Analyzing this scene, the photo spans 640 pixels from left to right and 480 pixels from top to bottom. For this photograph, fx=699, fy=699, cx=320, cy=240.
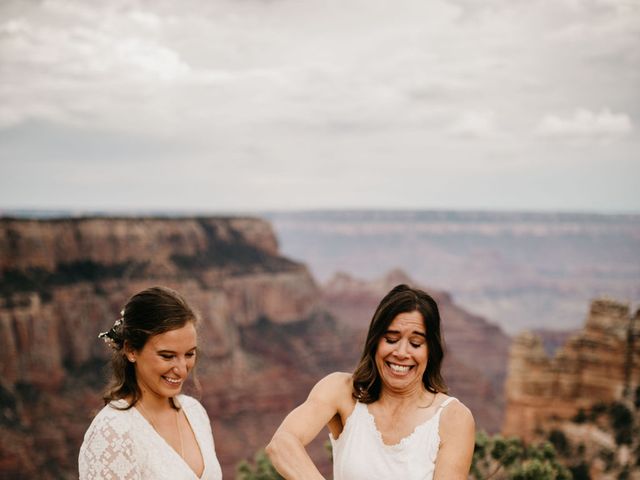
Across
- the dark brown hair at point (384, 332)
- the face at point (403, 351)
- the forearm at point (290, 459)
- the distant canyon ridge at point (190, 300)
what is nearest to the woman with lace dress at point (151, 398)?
the forearm at point (290, 459)

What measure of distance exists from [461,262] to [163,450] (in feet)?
438

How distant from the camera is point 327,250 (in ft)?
457

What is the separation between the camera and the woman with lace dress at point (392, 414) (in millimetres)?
3637

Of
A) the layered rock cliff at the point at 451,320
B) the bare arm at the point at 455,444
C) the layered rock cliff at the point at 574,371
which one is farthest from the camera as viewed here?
the layered rock cliff at the point at 451,320

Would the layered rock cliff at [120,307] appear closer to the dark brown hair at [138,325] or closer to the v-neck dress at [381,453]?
the dark brown hair at [138,325]

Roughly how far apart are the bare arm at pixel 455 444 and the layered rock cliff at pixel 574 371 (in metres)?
21.6

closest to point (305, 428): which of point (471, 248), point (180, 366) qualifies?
point (180, 366)

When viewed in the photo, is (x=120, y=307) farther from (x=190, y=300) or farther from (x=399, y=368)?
(x=399, y=368)

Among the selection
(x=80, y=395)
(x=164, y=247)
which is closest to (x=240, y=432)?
(x=80, y=395)

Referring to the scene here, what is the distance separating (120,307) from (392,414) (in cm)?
3560

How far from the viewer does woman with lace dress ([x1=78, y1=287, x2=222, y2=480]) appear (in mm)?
3461

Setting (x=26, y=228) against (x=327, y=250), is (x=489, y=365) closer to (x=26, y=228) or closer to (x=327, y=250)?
(x=26, y=228)

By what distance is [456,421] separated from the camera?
12.3 feet

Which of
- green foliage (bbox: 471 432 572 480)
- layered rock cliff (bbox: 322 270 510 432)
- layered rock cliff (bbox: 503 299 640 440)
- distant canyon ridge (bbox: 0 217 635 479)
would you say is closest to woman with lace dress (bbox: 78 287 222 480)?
green foliage (bbox: 471 432 572 480)
